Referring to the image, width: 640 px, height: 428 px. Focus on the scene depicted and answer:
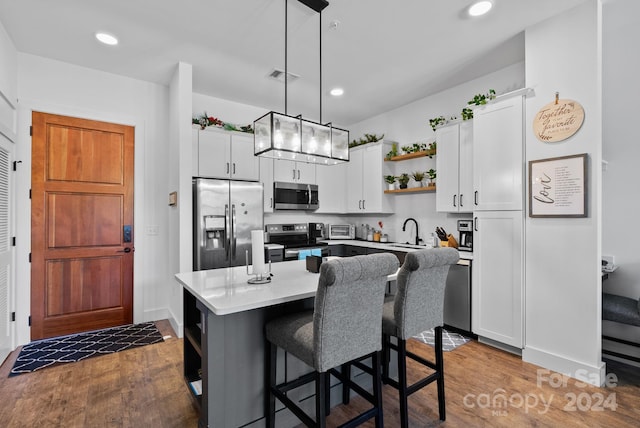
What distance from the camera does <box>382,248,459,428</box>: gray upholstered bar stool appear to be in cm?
177

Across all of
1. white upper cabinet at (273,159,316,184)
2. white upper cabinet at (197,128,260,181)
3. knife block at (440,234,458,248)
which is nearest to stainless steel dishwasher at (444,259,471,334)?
knife block at (440,234,458,248)

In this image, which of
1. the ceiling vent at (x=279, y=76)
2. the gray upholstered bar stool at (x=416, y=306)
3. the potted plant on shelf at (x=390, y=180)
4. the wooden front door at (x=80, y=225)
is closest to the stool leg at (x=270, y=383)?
the gray upholstered bar stool at (x=416, y=306)

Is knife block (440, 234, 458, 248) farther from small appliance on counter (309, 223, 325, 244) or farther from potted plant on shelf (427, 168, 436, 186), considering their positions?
small appliance on counter (309, 223, 325, 244)

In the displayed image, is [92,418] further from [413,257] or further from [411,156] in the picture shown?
[411,156]

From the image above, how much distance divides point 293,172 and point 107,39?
2621mm

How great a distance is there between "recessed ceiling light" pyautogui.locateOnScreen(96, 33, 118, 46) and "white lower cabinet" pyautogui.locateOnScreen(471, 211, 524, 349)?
3.83 metres

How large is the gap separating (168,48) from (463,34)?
108 inches

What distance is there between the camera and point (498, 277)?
9.61ft

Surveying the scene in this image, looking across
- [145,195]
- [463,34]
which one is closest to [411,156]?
[463,34]

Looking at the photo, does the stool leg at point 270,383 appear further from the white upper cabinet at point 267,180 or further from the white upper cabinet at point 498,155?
the white upper cabinet at point 267,180

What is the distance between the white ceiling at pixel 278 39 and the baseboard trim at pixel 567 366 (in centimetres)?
279

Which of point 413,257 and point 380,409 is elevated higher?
point 413,257

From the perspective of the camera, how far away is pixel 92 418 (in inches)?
77.6

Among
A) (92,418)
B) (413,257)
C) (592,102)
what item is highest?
(592,102)
